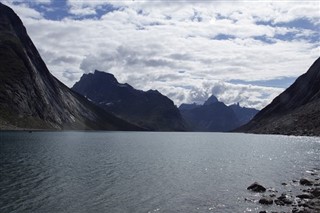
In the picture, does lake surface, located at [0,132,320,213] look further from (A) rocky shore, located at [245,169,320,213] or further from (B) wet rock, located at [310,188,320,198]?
(B) wet rock, located at [310,188,320,198]

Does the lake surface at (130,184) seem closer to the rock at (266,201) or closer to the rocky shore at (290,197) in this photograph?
the rock at (266,201)

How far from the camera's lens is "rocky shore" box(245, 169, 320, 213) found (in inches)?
1738

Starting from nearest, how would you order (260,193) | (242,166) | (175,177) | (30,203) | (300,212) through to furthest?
1. (300,212)
2. (30,203)
3. (260,193)
4. (175,177)
5. (242,166)

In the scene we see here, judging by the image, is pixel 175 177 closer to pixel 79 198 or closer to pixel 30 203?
pixel 79 198

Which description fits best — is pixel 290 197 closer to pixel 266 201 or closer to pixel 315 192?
pixel 315 192

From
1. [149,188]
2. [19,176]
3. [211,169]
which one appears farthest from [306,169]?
[19,176]

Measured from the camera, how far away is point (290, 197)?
2023 inches

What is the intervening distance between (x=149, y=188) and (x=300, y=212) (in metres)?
24.6

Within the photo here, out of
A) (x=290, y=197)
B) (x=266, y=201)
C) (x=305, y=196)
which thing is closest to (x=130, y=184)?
(x=266, y=201)

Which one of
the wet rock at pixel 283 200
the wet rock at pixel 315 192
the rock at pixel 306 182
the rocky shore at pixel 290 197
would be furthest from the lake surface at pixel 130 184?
the wet rock at pixel 315 192

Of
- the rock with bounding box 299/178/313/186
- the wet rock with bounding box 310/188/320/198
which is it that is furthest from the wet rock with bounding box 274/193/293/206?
the rock with bounding box 299/178/313/186

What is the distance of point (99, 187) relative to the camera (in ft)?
187

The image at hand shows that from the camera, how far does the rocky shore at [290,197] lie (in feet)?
145

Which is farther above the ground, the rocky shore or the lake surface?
the lake surface
